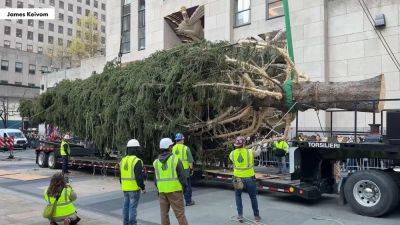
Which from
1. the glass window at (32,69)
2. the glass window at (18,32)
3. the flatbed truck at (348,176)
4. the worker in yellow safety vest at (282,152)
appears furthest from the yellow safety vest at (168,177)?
the glass window at (18,32)

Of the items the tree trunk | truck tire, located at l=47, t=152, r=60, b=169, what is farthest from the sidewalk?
truck tire, located at l=47, t=152, r=60, b=169

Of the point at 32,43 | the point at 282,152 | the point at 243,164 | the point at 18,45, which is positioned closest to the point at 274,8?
the point at 282,152

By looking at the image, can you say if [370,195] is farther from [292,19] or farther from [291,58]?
[292,19]

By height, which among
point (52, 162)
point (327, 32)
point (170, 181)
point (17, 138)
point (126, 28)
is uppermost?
point (126, 28)

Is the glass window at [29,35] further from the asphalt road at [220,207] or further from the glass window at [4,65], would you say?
the asphalt road at [220,207]

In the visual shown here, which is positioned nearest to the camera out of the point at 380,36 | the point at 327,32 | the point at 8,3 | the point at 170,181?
the point at 170,181

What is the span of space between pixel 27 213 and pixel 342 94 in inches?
318

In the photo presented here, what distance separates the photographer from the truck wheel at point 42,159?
20.9 metres

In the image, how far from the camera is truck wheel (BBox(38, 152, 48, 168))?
20.9m

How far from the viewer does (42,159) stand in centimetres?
2116

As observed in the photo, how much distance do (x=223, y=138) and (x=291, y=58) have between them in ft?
10.8

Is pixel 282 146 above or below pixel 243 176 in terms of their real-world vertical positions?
above

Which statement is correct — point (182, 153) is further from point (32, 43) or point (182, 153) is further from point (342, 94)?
point (32, 43)

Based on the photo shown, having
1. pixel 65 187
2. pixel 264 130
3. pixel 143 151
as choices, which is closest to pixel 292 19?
pixel 264 130
